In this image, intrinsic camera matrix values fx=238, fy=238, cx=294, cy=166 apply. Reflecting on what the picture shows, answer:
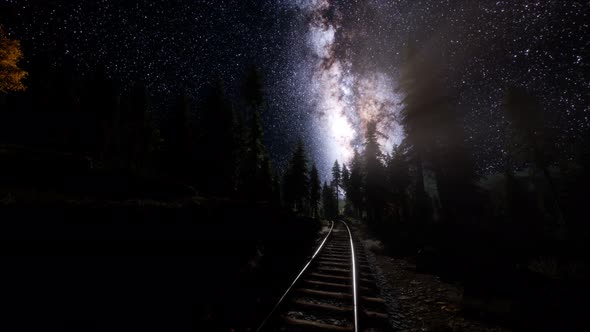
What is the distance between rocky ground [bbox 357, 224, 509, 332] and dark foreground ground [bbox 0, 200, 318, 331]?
2701 millimetres

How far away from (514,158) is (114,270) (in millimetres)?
36025

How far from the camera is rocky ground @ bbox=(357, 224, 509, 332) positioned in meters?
4.54

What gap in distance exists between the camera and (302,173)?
1937 inches

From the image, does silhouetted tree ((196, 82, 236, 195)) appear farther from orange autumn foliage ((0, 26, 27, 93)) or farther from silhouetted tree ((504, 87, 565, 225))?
silhouetted tree ((504, 87, 565, 225))

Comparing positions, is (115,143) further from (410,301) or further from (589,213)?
(589,213)

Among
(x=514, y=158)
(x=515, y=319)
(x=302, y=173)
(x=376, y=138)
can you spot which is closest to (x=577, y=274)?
(x=515, y=319)

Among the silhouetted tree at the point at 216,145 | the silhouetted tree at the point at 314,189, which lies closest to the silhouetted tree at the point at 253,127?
the silhouetted tree at the point at 216,145

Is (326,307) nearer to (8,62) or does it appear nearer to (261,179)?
(8,62)

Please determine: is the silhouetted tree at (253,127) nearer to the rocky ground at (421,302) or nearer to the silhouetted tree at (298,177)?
the silhouetted tree at (298,177)

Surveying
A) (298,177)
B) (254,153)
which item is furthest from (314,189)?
(254,153)

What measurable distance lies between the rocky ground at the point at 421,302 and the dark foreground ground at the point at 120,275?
2.70 metres

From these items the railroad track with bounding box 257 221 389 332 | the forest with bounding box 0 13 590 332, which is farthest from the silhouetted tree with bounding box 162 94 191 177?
the railroad track with bounding box 257 221 389 332

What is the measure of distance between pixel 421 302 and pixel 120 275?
6.50 metres

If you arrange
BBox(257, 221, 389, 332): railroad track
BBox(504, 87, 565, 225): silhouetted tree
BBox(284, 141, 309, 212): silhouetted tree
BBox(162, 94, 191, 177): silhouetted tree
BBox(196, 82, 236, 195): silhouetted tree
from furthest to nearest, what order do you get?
BBox(284, 141, 309, 212): silhouetted tree → BBox(162, 94, 191, 177): silhouetted tree → BBox(196, 82, 236, 195): silhouetted tree → BBox(504, 87, 565, 225): silhouetted tree → BBox(257, 221, 389, 332): railroad track
